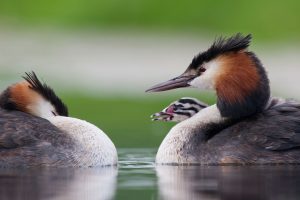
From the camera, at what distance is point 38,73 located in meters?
30.3

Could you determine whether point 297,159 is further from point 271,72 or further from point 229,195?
point 271,72

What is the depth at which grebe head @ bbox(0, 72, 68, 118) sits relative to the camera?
50.3ft

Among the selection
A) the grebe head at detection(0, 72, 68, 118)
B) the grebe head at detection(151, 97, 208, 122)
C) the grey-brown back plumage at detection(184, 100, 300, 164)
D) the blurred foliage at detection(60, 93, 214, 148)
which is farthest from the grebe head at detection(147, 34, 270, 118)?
the blurred foliage at detection(60, 93, 214, 148)

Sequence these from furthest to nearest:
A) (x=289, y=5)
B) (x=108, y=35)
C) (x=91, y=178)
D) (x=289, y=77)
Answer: (x=108, y=35), (x=289, y=5), (x=289, y=77), (x=91, y=178)

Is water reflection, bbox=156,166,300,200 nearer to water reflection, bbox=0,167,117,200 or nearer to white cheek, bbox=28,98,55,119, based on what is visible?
water reflection, bbox=0,167,117,200

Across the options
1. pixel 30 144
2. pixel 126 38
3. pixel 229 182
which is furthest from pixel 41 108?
pixel 126 38

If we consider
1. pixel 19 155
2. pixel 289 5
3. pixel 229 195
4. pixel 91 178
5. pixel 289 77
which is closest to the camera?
pixel 229 195

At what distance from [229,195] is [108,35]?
2458 centimetres

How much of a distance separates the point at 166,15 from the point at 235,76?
1964cm

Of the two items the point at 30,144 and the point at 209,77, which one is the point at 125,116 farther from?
the point at 30,144

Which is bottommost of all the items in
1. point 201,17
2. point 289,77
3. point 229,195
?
point 229,195

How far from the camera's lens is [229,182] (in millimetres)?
13125

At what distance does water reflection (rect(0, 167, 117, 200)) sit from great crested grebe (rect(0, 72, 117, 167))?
0.24 m

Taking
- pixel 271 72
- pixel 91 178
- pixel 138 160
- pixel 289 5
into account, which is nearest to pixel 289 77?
pixel 271 72
